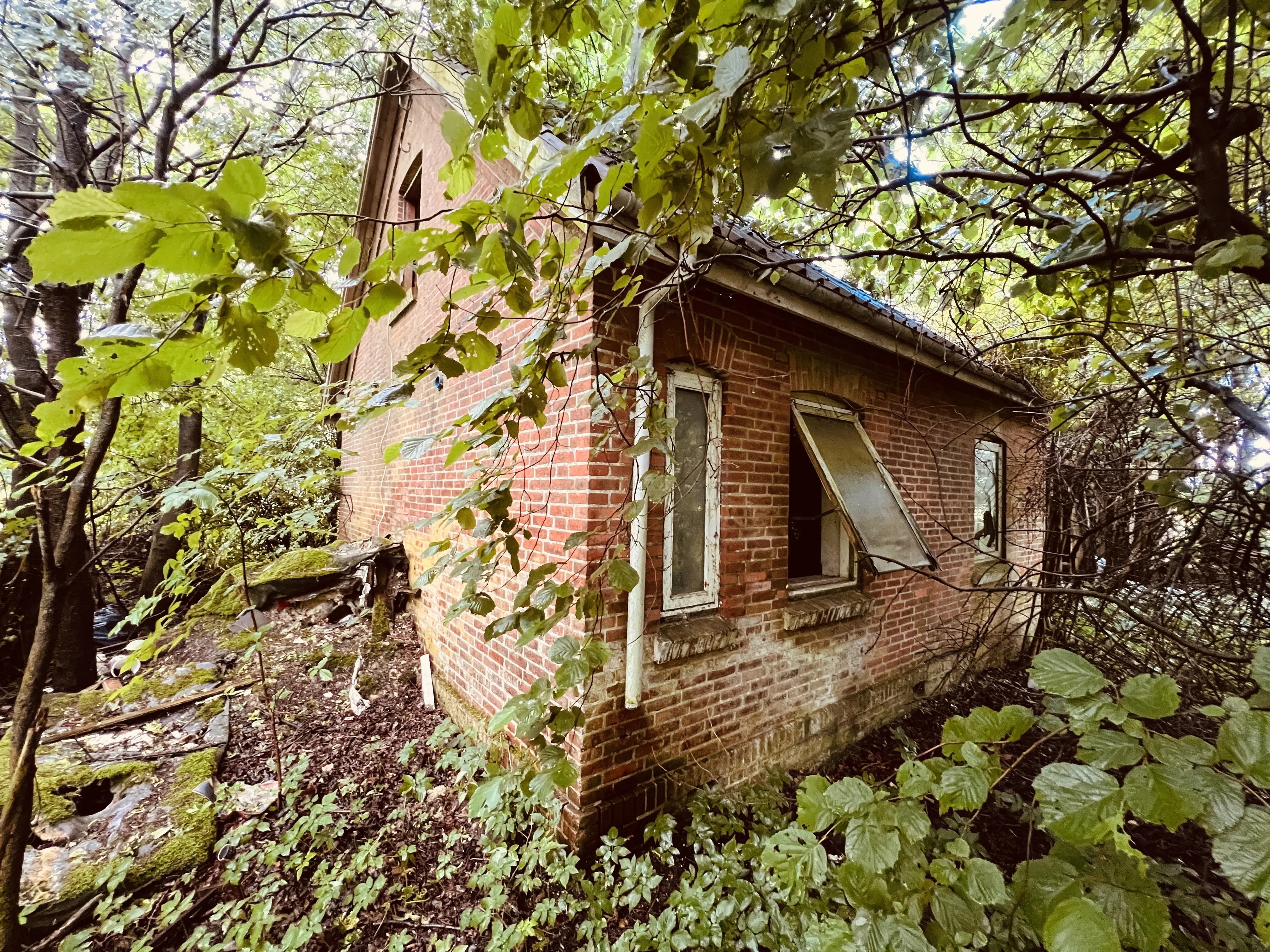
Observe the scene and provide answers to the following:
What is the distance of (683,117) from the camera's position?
910mm

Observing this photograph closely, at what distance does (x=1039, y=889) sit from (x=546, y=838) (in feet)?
8.15

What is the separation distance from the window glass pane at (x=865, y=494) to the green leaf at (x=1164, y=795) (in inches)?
96.4

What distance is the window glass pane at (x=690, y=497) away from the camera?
123 inches

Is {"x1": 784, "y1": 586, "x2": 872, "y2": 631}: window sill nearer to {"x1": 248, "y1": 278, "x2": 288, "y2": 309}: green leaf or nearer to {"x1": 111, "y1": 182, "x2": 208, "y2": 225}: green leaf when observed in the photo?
A: {"x1": 248, "y1": 278, "x2": 288, "y2": 309}: green leaf

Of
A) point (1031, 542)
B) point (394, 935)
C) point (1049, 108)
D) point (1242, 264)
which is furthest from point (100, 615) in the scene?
point (1031, 542)

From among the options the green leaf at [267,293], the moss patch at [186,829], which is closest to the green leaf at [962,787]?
the green leaf at [267,293]

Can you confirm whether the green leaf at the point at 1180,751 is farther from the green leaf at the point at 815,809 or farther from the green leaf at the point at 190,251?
the green leaf at the point at 190,251

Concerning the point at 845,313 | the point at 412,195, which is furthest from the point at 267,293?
the point at 412,195

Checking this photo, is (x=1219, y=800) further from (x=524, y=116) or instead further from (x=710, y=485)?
(x=710, y=485)

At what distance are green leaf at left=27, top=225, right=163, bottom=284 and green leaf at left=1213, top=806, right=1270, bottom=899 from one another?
199cm

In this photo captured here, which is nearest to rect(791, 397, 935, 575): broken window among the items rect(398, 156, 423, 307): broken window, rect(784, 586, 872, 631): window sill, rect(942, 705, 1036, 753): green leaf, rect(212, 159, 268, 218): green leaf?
rect(784, 586, 872, 631): window sill

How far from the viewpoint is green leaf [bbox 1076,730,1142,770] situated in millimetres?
1026

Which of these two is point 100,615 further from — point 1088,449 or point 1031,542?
point 1031,542

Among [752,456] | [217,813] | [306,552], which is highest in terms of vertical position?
[752,456]
